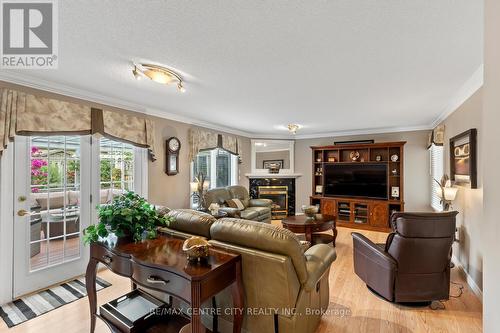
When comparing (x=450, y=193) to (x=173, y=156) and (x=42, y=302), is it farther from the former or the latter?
(x=42, y=302)

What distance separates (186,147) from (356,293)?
370 cm

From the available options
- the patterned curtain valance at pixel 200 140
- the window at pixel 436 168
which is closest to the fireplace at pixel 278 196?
the patterned curtain valance at pixel 200 140

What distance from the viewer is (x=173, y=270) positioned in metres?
1.40

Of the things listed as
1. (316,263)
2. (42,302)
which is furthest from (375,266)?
(42,302)

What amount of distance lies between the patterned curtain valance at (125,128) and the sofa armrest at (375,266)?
11.1ft

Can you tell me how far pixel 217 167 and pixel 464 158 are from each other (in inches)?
180

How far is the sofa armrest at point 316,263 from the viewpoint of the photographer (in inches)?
67.6

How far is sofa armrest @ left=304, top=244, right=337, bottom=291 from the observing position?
1718 millimetres

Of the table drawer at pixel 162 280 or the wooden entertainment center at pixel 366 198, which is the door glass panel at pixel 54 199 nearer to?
the table drawer at pixel 162 280

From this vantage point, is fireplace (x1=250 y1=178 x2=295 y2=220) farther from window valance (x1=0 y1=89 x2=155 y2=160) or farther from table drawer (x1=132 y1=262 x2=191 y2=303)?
table drawer (x1=132 y1=262 x2=191 y2=303)

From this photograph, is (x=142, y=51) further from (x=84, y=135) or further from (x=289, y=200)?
(x=289, y=200)

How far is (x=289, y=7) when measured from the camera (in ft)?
4.85

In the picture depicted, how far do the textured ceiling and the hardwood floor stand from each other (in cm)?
244

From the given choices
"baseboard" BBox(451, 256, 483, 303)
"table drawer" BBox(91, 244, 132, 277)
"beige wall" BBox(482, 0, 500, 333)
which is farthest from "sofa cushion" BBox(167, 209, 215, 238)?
"baseboard" BBox(451, 256, 483, 303)
